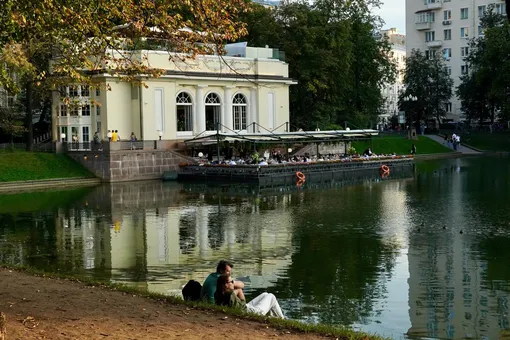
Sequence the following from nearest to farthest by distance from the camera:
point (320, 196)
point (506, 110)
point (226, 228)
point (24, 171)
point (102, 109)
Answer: point (226, 228) < point (320, 196) < point (24, 171) < point (102, 109) < point (506, 110)

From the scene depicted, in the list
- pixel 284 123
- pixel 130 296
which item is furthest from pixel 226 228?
pixel 284 123

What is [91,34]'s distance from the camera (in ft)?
56.9

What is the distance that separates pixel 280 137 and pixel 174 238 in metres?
28.7

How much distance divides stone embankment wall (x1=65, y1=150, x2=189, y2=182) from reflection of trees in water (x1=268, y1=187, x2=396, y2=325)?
20.4 metres

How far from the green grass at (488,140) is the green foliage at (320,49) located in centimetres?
1211

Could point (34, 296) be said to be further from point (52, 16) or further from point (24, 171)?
point (24, 171)

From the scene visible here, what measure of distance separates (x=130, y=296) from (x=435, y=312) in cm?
622

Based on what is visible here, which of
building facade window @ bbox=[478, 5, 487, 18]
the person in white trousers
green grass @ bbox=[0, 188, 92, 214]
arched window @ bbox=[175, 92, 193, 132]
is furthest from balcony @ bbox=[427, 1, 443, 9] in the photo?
the person in white trousers

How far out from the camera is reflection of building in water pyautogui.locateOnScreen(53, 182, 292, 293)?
766 inches

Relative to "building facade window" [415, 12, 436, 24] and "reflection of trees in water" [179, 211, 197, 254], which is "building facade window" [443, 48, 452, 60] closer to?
"building facade window" [415, 12, 436, 24]

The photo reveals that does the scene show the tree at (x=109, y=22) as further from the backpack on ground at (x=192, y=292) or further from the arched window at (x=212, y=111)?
the arched window at (x=212, y=111)

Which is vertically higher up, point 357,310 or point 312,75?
point 312,75

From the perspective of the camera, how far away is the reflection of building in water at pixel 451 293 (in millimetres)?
14108

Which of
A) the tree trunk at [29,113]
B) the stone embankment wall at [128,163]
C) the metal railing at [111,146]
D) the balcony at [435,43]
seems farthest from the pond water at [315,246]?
the balcony at [435,43]
